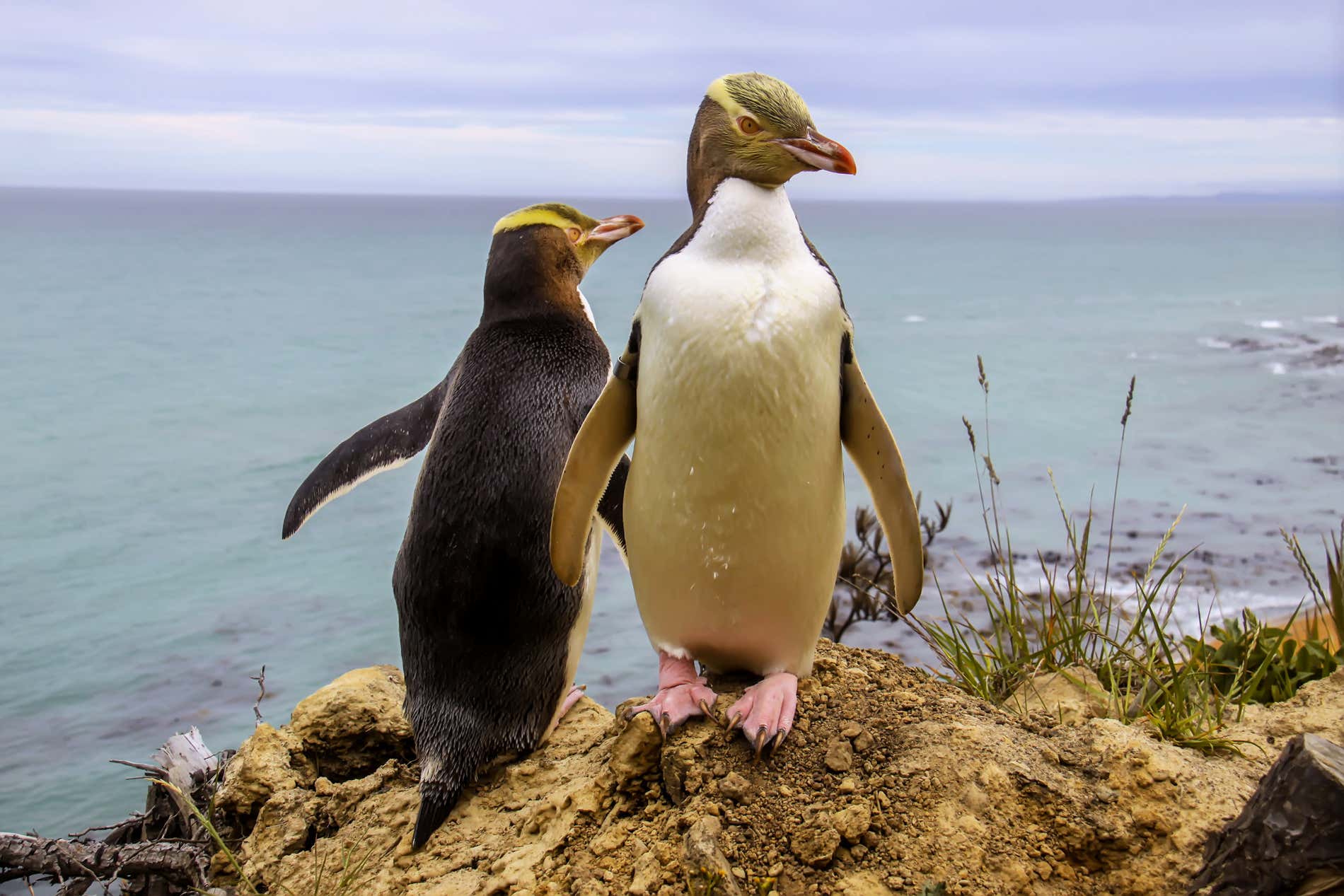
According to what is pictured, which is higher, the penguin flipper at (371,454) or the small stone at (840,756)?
the penguin flipper at (371,454)

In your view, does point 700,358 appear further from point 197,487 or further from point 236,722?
point 197,487

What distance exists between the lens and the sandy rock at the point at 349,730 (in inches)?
134

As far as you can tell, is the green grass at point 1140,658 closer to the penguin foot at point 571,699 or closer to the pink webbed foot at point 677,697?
the pink webbed foot at point 677,697

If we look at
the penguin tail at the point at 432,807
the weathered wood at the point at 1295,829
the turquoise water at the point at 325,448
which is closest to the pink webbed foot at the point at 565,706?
the penguin tail at the point at 432,807

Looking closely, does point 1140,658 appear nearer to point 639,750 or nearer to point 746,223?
point 639,750

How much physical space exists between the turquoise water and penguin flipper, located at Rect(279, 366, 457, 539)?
2655mm

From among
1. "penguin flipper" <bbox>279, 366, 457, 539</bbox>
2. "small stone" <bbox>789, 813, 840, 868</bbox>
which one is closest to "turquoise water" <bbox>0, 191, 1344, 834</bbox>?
"penguin flipper" <bbox>279, 366, 457, 539</bbox>

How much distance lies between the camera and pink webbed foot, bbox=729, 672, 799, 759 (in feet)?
7.93

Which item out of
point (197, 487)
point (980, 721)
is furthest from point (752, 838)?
point (197, 487)

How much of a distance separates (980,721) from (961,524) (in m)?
7.50

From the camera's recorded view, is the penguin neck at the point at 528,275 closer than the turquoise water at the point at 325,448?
Yes

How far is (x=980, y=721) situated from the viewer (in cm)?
255

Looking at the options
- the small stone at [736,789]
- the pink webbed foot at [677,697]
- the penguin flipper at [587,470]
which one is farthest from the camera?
the penguin flipper at [587,470]

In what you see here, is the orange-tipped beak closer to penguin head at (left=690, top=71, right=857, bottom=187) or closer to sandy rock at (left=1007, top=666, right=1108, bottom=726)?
penguin head at (left=690, top=71, right=857, bottom=187)
